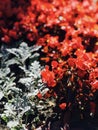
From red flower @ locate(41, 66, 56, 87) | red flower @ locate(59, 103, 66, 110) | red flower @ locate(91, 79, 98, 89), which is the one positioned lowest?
red flower @ locate(59, 103, 66, 110)

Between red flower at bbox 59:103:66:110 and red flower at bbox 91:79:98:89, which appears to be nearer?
red flower at bbox 91:79:98:89

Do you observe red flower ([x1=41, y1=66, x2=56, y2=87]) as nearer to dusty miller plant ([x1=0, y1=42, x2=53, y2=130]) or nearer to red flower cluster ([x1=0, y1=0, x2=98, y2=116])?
red flower cluster ([x1=0, y1=0, x2=98, y2=116])

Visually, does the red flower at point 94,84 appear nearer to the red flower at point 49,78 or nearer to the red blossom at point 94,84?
the red blossom at point 94,84

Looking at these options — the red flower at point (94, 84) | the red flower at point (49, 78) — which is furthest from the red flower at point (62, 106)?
the red flower at point (94, 84)

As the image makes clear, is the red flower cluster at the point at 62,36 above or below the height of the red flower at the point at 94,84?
above

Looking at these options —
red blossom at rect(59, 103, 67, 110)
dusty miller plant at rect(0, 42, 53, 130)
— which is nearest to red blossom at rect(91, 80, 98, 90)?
red blossom at rect(59, 103, 67, 110)

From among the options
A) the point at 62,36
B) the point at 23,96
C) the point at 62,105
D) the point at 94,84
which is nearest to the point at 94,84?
the point at 94,84

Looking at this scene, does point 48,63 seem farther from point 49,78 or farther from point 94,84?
point 94,84

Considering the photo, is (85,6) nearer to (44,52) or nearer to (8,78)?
(44,52)
